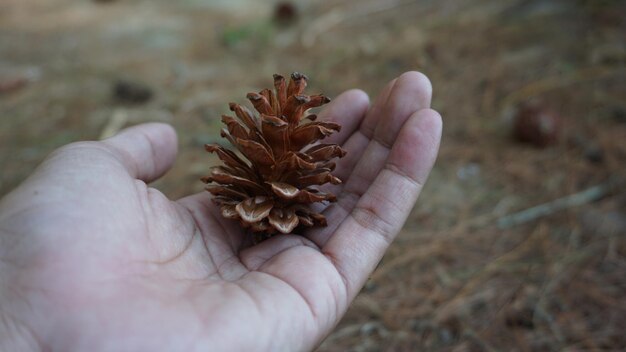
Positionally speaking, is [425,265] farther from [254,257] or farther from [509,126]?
[509,126]

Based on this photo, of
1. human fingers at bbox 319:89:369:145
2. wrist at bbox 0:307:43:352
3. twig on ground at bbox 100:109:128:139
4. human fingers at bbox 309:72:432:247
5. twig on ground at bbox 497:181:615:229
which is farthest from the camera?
twig on ground at bbox 100:109:128:139

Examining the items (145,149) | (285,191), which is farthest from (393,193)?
(145,149)

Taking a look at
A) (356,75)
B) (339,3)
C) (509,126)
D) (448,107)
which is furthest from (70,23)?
(509,126)

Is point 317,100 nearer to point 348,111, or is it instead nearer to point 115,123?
point 348,111

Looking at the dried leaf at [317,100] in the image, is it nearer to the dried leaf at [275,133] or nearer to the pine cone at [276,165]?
the pine cone at [276,165]

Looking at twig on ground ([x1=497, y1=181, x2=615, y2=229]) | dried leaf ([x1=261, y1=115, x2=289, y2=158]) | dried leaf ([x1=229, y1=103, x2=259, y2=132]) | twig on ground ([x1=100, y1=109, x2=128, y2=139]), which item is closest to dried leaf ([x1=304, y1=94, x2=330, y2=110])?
dried leaf ([x1=261, y1=115, x2=289, y2=158])

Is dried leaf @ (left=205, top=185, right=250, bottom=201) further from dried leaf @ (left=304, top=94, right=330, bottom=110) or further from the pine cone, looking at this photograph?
dried leaf @ (left=304, top=94, right=330, bottom=110)
